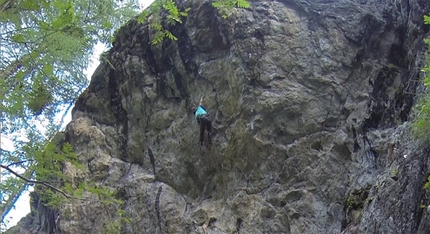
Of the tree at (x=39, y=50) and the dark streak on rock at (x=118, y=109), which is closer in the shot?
the tree at (x=39, y=50)

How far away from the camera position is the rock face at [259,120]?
854 cm

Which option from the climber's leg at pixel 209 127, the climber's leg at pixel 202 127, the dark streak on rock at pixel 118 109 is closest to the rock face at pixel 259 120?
the dark streak on rock at pixel 118 109

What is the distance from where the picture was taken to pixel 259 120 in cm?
912

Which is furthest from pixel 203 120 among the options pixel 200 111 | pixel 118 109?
pixel 118 109

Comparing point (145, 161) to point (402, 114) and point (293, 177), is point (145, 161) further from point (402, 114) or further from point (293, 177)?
point (402, 114)

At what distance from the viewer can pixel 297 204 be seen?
8.51 meters

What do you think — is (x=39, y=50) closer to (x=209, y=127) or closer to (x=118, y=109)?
(x=209, y=127)

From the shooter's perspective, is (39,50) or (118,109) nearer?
(39,50)

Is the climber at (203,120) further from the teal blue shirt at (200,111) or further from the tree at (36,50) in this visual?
the tree at (36,50)

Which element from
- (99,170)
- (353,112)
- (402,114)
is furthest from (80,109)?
(402,114)

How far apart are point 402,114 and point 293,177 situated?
A: 76.8 inches

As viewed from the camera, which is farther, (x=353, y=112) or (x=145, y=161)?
(x=145, y=161)

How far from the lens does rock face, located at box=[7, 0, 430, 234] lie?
8.54 meters

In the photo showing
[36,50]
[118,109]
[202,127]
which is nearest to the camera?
[36,50]
